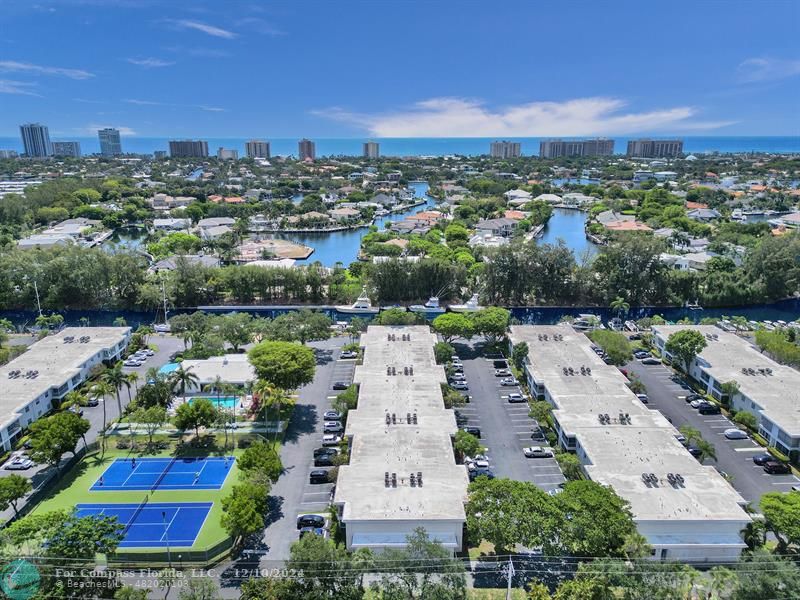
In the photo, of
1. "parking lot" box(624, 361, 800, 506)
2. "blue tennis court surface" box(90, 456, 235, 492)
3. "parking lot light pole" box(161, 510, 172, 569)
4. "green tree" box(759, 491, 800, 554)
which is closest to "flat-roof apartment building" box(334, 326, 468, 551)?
"parking lot light pole" box(161, 510, 172, 569)

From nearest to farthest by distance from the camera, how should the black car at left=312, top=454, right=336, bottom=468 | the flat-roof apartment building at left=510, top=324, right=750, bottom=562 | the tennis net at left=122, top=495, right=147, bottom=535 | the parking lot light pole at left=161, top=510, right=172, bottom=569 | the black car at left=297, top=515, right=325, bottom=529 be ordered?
the parking lot light pole at left=161, top=510, right=172, bottom=569
the flat-roof apartment building at left=510, top=324, right=750, bottom=562
the black car at left=297, top=515, right=325, bottom=529
the tennis net at left=122, top=495, right=147, bottom=535
the black car at left=312, top=454, right=336, bottom=468

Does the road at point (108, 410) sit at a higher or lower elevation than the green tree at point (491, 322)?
lower

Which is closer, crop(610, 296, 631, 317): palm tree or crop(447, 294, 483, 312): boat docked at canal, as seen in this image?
crop(610, 296, 631, 317): palm tree

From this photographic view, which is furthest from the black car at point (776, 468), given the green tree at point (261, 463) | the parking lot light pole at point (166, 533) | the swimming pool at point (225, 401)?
the swimming pool at point (225, 401)

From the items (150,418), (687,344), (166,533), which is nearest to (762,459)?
(687,344)

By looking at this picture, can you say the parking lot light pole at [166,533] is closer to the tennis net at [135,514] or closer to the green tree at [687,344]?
the tennis net at [135,514]

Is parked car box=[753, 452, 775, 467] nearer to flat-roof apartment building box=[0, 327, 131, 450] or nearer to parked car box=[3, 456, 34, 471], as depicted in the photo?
parked car box=[3, 456, 34, 471]
